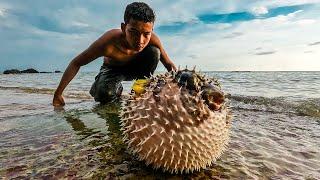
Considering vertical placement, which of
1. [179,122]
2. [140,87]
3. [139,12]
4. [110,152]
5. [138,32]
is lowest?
[110,152]

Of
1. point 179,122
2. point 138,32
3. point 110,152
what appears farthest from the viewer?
point 138,32

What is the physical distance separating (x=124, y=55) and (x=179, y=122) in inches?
190

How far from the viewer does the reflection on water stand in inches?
98.9

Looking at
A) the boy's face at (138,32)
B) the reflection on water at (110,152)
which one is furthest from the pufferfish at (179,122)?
the boy's face at (138,32)

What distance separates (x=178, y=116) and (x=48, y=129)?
250cm

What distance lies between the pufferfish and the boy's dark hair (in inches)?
103

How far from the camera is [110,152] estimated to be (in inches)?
117

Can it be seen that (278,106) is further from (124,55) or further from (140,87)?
(140,87)

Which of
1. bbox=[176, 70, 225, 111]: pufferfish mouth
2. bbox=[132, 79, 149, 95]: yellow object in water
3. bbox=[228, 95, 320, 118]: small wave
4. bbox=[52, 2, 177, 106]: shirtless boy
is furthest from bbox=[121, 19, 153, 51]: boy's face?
→ bbox=[228, 95, 320, 118]: small wave

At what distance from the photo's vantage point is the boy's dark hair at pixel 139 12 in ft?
16.0

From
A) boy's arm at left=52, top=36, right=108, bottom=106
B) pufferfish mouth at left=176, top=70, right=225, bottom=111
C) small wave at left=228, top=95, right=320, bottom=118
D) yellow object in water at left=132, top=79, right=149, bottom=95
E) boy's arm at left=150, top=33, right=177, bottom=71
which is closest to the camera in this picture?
pufferfish mouth at left=176, top=70, right=225, bottom=111

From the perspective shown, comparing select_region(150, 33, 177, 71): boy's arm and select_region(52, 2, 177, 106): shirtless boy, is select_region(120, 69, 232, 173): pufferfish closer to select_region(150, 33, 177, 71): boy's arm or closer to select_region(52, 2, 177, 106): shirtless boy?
select_region(52, 2, 177, 106): shirtless boy

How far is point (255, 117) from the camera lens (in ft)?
18.7

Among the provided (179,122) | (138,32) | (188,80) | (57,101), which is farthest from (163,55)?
(179,122)
